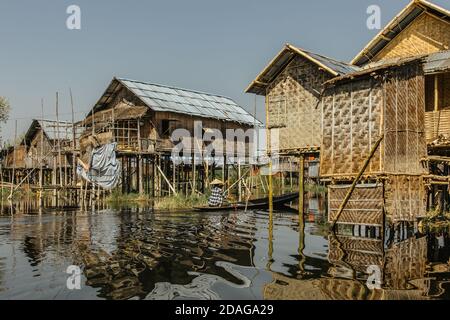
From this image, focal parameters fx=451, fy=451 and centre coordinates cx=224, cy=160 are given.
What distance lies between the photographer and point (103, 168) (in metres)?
24.6

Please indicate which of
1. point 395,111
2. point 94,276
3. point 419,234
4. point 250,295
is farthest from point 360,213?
point 94,276

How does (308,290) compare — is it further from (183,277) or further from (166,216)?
(166,216)

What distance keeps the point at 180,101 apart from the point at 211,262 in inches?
794

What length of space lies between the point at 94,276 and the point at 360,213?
7220 mm

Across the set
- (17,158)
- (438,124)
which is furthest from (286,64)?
(17,158)

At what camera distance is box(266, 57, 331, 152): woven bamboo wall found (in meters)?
A: 16.1

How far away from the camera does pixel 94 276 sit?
24.5 ft

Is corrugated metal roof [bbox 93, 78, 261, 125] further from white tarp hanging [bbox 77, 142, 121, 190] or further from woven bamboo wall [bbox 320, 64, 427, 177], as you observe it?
woven bamboo wall [bbox 320, 64, 427, 177]

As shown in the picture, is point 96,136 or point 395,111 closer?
point 395,111

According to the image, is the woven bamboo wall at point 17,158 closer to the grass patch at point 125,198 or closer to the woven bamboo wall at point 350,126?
the grass patch at point 125,198

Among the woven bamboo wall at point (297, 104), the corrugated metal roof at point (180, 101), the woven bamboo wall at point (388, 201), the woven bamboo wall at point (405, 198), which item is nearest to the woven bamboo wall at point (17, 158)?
the corrugated metal roof at point (180, 101)

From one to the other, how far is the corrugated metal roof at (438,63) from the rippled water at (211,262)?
17.0 feet

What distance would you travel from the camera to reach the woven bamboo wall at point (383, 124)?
12.0m

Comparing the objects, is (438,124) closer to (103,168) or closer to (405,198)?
(405,198)
